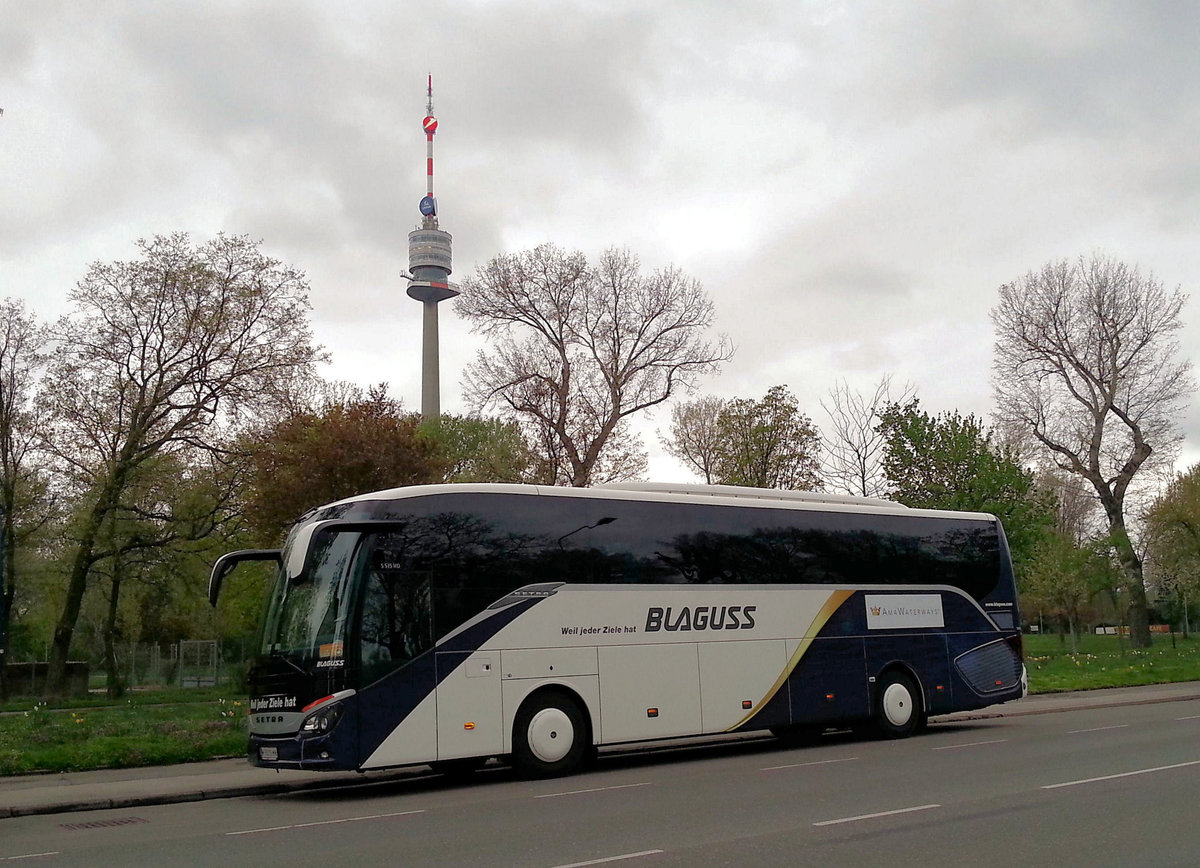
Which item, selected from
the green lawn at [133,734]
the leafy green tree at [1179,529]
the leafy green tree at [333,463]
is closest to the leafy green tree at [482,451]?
the leafy green tree at [333,463]

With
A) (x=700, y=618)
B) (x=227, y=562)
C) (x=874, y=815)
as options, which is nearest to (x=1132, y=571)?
(x=700, y=618)

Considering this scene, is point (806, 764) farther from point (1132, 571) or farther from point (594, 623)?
point (1132, 571)

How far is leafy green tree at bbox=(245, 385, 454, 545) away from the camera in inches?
995

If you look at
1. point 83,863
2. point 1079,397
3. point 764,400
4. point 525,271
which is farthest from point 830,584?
point 1079,397

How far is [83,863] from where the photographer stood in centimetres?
898

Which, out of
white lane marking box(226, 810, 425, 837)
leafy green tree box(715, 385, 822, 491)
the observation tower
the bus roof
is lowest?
white lane marking box(226, 810, 425, 837)

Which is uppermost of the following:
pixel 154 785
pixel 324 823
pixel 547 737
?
pixel 547 737

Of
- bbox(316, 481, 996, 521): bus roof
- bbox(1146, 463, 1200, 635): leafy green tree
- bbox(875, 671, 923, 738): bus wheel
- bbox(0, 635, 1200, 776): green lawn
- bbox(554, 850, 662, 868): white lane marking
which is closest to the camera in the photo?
bbox(554, 850, 662, 868): white lane marking

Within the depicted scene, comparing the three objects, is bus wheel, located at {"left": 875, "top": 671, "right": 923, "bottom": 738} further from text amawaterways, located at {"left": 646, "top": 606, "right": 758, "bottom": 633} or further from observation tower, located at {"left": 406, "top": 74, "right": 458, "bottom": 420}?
observation tower, located at {"left": 406, "top": 74, "right": 458, "bottom": 420}

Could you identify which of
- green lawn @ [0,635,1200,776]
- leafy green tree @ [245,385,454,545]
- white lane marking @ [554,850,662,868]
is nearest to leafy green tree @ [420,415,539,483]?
leafy green tree @ [245,385,454,545]

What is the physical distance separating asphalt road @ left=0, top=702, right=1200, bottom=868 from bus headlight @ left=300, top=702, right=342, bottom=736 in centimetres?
84

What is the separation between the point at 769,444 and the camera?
38688 millimetres

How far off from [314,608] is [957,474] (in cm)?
2638

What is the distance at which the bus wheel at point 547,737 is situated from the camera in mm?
14336
